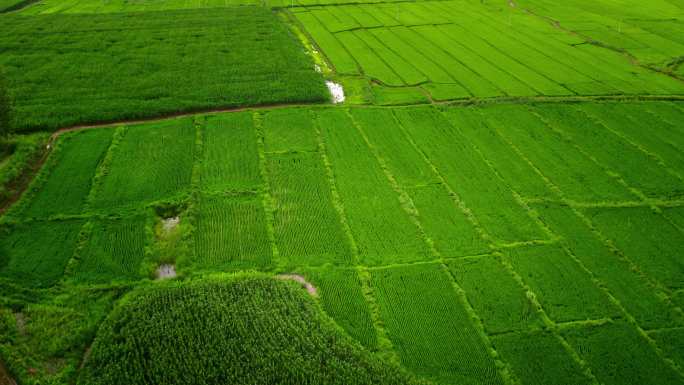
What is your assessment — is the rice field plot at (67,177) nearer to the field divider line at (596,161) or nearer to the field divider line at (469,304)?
the field divider line at (469,304)

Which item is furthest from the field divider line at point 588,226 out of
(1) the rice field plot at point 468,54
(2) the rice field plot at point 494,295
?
(1) the rice field plot at point 468,54

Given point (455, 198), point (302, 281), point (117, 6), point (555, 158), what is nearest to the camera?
point (302, 281)

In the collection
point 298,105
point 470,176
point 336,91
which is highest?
point 336,91

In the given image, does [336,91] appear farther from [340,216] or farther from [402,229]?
[402,229]

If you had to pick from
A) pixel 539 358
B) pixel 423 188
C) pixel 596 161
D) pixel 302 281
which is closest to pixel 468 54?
pixel 596 161

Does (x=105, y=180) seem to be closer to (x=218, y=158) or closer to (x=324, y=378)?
(x=218, y=158)

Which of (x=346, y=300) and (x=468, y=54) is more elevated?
(x=468, y=54)

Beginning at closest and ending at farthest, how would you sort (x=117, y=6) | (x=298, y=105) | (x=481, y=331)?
(x=481, y=331)
(x=298, y=105)
(x=117, y=6)

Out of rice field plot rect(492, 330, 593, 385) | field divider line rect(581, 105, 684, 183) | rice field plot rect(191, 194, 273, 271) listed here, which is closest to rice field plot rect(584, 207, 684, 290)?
field divider line rect(581, 105, 684, 183)

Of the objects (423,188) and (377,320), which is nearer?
(377,320)
